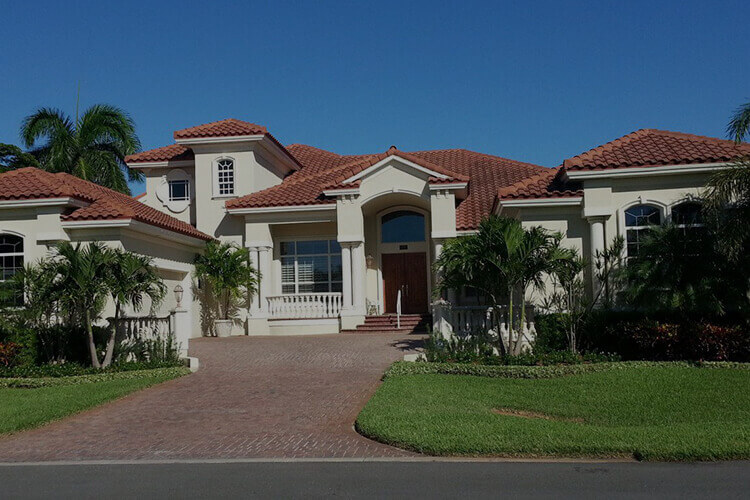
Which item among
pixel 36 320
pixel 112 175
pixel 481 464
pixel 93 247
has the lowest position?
pixel 481 464

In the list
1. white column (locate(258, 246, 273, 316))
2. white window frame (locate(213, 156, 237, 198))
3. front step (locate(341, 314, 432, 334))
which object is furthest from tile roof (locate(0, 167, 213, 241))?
front step (locate(341, 314, 432, 334))

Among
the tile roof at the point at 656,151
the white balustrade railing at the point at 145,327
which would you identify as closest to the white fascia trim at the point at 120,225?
the white balustrade railing at the point at 145,327

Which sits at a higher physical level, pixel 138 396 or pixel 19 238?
pixel 19 238

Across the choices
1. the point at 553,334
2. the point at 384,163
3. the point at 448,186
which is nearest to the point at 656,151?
the point at 553,334

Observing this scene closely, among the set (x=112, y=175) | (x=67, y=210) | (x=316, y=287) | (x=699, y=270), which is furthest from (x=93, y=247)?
(x=112, y=175)

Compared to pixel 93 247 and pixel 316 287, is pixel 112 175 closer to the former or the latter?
pixel 316 287

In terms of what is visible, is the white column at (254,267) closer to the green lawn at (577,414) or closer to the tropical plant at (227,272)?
the tropical plant at (227,272)

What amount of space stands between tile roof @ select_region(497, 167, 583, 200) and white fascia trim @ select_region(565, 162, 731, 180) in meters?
0.57

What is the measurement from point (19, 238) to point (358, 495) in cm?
1525

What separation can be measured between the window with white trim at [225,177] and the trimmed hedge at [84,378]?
10452 millimetres

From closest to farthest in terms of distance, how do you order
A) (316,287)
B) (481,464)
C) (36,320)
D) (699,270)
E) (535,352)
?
(481,464), (699,270), (535,352), (36,320), (316,287)

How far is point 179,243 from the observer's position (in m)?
22.0

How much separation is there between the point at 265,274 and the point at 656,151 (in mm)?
12743

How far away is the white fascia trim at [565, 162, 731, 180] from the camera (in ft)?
54.3
